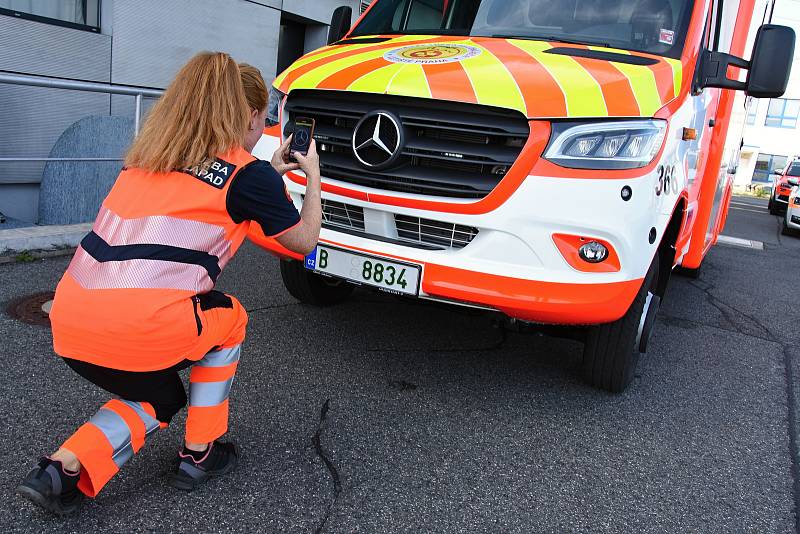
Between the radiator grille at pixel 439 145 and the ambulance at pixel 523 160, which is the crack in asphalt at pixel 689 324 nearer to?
the ambulance at pixel 523 160

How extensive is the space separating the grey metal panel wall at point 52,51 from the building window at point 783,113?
44.2m

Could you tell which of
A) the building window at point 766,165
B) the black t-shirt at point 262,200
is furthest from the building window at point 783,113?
the black t-shirt at point 262,200

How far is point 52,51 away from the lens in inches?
254

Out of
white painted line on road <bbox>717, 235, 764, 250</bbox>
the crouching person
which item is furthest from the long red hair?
white painted line on road <bbox>717, 235, 764, 250</bbox>

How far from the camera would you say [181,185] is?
6.66ft

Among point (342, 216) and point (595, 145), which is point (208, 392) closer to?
point (342, 216)

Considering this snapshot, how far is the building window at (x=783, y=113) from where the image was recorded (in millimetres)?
42081

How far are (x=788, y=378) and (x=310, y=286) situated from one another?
2.97m

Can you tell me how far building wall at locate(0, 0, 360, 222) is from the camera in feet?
20.4

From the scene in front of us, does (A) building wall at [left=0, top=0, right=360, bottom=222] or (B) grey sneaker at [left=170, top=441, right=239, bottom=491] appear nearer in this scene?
Answer: (B) grey sneaker at [left=170, top=441, right=239, bottom=491]

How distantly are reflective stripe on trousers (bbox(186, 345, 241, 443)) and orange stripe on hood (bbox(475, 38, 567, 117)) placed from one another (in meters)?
1.52

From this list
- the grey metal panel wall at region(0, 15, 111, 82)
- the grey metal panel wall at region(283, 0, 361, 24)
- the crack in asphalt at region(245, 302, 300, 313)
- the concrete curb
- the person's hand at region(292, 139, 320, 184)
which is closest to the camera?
the person's hand at region(292, 139, 320, 184)

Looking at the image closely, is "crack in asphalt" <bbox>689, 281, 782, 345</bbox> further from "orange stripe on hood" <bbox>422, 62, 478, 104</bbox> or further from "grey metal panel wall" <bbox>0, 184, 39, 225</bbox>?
"grey metal panel wall" <bbox>0, 184, 39, 225</bbox>

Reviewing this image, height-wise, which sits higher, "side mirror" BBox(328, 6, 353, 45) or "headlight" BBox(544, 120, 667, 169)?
"side mirror" BBox(328, 6, 353, 45)
